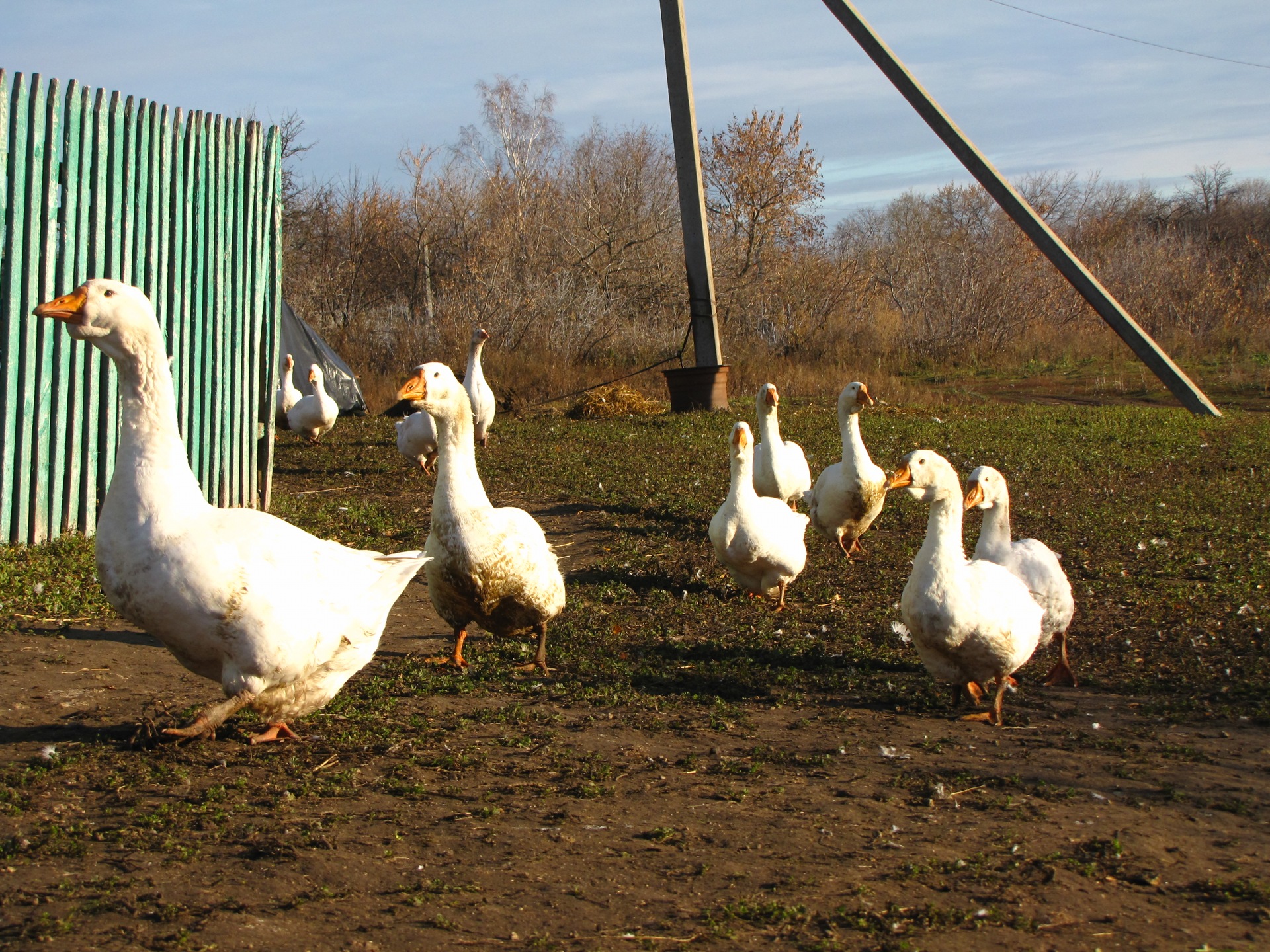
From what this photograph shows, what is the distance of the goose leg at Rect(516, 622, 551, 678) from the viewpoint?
547 cm

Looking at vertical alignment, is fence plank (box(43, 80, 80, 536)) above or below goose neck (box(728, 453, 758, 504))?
above

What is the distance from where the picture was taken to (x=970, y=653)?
4.80 metres

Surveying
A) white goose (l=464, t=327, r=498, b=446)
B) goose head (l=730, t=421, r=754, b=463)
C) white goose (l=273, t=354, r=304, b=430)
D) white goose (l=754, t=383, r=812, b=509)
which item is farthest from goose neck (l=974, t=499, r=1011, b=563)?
white goose (l=273, t=354, r=304, b=430)

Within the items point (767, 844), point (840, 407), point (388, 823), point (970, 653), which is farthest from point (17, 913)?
point (840, 407)

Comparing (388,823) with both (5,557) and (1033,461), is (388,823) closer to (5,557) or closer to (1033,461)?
(5,557)

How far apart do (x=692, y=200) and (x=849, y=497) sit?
31.7 ft

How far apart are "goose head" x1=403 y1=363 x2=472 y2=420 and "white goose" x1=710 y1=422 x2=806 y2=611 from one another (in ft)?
7.05

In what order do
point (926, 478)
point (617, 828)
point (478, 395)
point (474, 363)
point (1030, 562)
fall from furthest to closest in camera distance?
point (474, 363) → point (478, 395) → point (1030, 562) → point (926, 478) → point (617, 828)

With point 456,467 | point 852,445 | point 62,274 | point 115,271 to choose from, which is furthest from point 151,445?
point 852,445

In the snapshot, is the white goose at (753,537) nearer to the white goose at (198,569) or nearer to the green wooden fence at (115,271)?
the white goose at (198,569)

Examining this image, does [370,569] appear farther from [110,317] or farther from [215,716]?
[110,317]

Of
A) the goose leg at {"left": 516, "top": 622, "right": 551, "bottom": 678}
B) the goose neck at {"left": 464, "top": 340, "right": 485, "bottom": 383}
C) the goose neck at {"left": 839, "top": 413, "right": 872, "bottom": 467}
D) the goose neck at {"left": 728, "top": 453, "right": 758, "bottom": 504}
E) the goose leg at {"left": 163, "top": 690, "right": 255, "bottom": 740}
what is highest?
the goose neck at {"left": 464, "top": 340, "right": 485, "bottom": 383}

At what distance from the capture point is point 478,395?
1320cm

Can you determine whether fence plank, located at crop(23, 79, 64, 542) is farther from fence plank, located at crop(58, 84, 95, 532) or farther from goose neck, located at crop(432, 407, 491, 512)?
goose neck, located at crop(432, 407, 491, 512)
